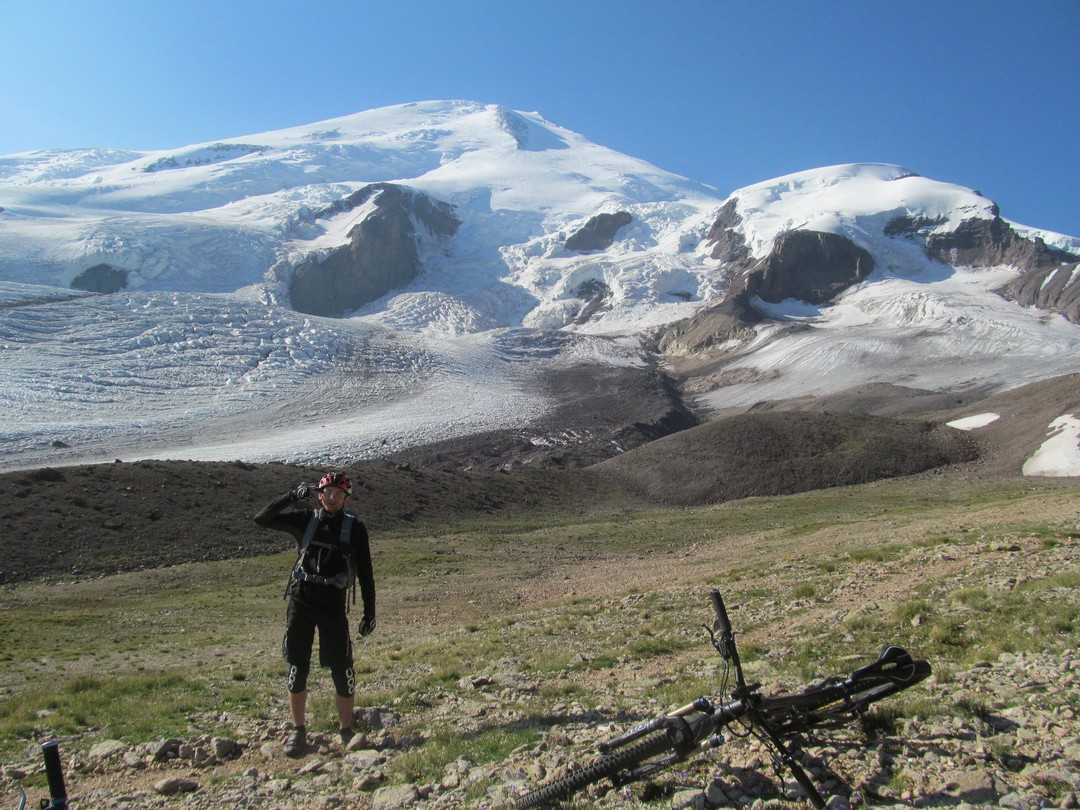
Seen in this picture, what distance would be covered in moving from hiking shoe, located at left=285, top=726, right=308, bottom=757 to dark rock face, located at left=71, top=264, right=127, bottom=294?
17649 centimetres

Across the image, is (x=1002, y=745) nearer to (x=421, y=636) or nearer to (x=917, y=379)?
(x=421, y=636)

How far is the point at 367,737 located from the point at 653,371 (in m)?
142

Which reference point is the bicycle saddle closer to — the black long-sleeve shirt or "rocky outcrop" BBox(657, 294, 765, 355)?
the black long-sleeve shirt

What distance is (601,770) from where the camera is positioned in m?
5.41

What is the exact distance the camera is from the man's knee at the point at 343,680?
8.17 m

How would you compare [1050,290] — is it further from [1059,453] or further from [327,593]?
[327,593]

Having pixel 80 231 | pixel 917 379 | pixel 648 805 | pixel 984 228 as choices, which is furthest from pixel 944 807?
pixel 984 228

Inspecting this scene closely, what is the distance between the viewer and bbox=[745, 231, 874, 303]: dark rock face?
18962cm

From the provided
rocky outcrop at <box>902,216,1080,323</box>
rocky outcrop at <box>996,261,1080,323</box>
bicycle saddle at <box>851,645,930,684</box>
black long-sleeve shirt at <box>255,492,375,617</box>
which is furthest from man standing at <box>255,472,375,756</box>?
rocky outcrop at <box>902,216,1080,323</box>

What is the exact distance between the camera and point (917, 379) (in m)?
127

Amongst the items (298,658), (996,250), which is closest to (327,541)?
(298,658)

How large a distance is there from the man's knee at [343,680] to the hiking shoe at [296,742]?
0.56 metres

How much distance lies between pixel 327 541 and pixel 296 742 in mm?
2242

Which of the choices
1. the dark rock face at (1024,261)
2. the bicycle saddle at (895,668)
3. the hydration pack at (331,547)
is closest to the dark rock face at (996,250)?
the dark rock face at (1024,261)
